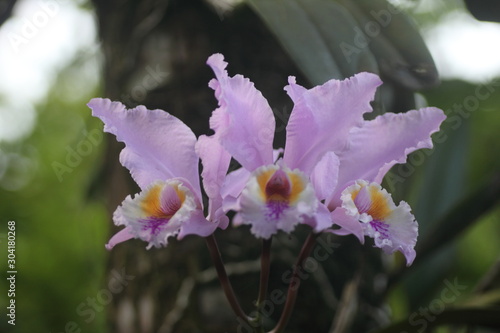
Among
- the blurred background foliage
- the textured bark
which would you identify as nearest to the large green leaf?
the blurred background foliage

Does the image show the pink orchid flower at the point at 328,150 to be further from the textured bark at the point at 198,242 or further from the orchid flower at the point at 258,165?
the textured bark at the point at 198,242

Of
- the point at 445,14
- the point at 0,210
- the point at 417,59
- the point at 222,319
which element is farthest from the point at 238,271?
the point at 0,210

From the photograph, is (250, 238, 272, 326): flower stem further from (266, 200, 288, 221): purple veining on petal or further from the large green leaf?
the large green leaf

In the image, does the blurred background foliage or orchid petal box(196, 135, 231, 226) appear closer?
orchid petal box(196, 135, 231, 226)

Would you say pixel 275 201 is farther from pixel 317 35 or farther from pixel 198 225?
pixel 317 35

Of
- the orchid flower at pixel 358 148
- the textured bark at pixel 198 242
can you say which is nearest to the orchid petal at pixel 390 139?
the orchid flower at pixel 358 148

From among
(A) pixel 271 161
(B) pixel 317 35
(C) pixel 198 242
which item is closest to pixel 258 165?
(A) pixel 271 161

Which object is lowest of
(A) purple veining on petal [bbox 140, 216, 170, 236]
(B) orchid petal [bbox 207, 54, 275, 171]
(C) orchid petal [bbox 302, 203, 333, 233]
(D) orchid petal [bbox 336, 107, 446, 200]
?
(A) purple veining on petal [bbox 140, 216, 170, 236]

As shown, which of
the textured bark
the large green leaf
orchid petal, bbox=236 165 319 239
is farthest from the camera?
the textured bark
